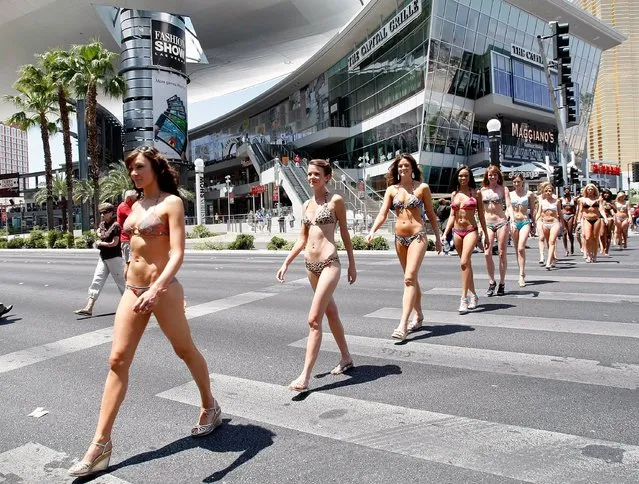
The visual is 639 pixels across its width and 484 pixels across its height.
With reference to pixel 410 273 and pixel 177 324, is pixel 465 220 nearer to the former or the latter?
pixel 410 273

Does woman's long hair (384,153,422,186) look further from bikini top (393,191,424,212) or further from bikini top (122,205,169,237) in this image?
bikini top (122,205,169,237)

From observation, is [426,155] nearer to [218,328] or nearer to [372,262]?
[372,262]

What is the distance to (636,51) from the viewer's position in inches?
4860

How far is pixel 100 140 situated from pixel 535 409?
91.5m

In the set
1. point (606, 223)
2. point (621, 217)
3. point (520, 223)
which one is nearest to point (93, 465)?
point (520, 223)

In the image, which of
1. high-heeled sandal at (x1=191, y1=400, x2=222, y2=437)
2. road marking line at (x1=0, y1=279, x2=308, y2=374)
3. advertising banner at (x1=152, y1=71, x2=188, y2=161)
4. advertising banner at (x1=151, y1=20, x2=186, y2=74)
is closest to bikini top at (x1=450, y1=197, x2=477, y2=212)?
road marking line at (x1=0, y1=279, x2=308, y2=374)

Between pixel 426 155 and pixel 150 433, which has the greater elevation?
pixel 426 155

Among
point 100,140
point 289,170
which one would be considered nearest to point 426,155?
point 289,170

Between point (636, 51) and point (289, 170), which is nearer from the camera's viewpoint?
point (289, 170)

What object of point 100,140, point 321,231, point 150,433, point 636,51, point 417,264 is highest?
point 636,51

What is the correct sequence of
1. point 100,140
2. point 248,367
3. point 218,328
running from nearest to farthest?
1. point 248,367
2. point 218,328
3. point 100,140

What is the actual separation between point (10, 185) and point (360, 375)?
95124 mm

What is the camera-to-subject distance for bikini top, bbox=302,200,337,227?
4551mm

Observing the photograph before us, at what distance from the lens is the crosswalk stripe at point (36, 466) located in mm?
3066
